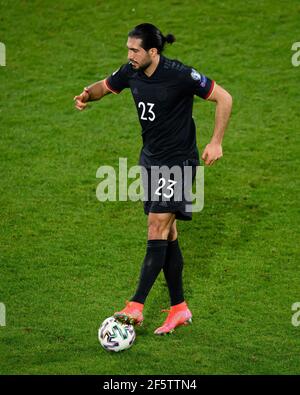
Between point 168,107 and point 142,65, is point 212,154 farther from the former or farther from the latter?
point 142,65

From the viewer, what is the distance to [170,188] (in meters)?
6.91

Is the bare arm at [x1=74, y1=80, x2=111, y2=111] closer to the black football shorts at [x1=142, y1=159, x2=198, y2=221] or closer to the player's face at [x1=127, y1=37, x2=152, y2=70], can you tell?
the player's face at [x1=127, y1=37, x2=152, y2=70]

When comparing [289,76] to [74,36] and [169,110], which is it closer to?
[74,36]

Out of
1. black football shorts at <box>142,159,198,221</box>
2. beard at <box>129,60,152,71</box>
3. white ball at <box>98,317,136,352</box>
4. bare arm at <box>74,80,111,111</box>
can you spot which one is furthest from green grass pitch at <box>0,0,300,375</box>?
beard at <box>129,60,152,71</box>

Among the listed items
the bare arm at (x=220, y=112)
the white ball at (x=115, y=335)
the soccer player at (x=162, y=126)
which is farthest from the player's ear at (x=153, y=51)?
the white ball at (x=115, y=335)

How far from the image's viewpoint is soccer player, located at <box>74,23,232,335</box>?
22.5 ft

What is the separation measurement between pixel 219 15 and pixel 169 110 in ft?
21.1

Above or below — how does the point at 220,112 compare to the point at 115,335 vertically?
above

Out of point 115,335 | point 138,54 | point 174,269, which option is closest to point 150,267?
point 174,269

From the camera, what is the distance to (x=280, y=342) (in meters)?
6.86

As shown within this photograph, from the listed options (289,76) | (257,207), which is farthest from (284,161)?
(289,76)

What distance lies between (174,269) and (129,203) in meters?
2.31

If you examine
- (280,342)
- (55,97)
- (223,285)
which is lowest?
(280,342)

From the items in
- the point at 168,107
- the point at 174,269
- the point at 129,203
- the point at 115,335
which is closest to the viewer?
the point at 115,335
